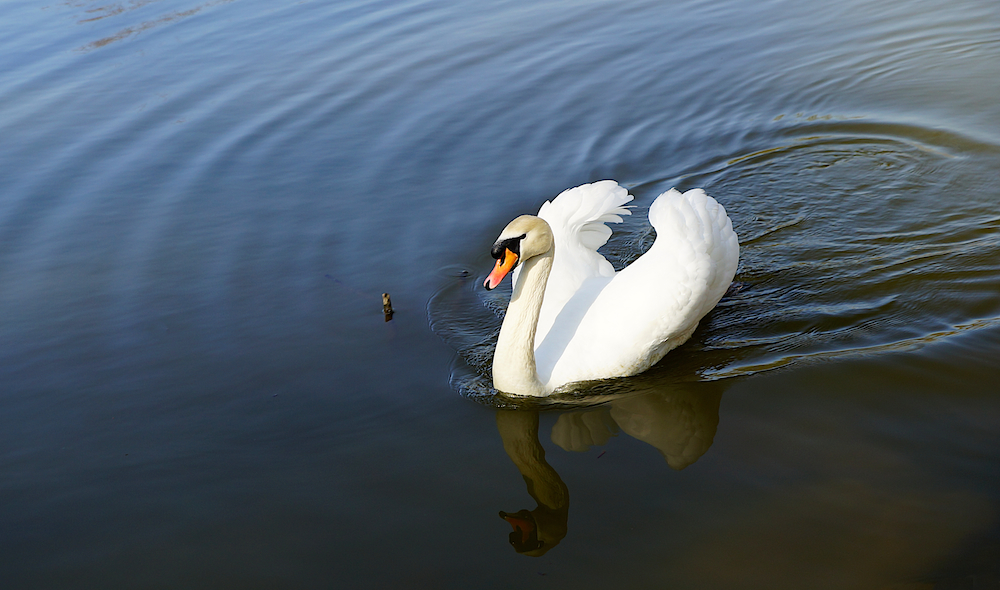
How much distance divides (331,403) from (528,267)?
1519 mm

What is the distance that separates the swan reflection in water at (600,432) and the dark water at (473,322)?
0.07 feet

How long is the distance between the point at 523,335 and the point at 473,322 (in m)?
1.27

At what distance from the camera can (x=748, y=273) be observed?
21.7ft

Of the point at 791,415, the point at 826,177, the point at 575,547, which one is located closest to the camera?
the point at 575,547

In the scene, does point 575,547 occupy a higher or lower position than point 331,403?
lower

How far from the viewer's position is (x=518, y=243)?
4969 millimetres

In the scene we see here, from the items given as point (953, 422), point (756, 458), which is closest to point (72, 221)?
point (756, 458)

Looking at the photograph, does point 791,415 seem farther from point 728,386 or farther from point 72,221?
point 72,221

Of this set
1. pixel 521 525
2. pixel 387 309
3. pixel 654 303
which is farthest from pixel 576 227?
pixel 521 525

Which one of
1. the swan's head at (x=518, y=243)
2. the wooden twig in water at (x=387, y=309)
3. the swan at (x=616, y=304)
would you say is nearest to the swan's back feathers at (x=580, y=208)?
the swan at (x=616, y=304)

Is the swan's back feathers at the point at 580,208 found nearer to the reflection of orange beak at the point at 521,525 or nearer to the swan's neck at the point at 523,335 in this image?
the swan's neck at the point at 523,335

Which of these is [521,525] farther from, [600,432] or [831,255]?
[831,255]

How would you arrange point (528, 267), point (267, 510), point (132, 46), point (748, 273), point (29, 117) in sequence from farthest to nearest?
1. point (132, 46)
2. point (29, 117)
3. point (748, 273)
4. point (528, 267)
5. point (267, 510)

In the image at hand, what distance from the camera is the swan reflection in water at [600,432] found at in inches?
171
